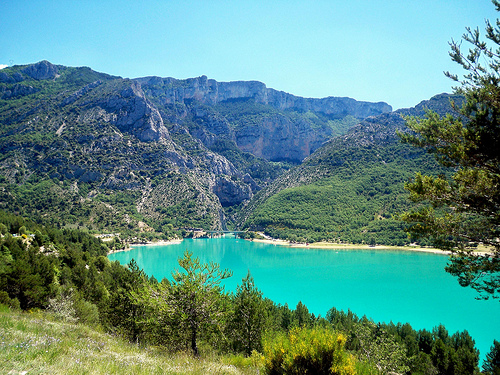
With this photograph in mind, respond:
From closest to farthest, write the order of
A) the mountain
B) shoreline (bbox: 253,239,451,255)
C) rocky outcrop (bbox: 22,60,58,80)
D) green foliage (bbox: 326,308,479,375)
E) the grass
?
the grass < green foliage (bbox: 326,308,479,375) < shoreline (bbox: 253,239,451,255) < the mountain < rocky outcrop (bbox: 22,60,58,80)

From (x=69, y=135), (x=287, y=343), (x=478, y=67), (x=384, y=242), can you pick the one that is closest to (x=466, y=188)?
(x=478, y=67)

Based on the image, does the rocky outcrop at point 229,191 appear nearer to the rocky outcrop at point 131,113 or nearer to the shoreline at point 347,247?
the rocky outcrop at point 131,113

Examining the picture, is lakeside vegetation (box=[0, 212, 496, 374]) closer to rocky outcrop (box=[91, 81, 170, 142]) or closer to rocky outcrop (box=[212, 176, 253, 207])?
rocky outcrop (box=[91, 81, 170, 142])

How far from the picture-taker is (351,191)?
395ft

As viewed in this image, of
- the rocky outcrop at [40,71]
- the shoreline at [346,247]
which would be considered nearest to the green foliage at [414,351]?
the shoreline at [346,247]

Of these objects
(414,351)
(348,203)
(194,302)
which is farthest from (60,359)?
(348,203)

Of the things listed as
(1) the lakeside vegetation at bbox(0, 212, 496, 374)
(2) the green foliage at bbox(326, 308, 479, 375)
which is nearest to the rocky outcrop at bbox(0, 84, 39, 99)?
(1) the lakeside vegetation at bbox(0, 212, 496, 374)

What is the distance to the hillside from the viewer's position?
102125 millimetres

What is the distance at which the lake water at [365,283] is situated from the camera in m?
39.7

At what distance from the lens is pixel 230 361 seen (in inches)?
328

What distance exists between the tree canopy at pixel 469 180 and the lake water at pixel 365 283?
2875 cm

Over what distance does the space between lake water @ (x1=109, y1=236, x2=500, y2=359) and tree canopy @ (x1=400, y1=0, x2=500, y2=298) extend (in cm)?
2875

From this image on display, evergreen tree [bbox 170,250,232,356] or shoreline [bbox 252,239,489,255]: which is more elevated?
evergreen tree [bbox 170,250,232,356]

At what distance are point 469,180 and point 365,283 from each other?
175 ft
